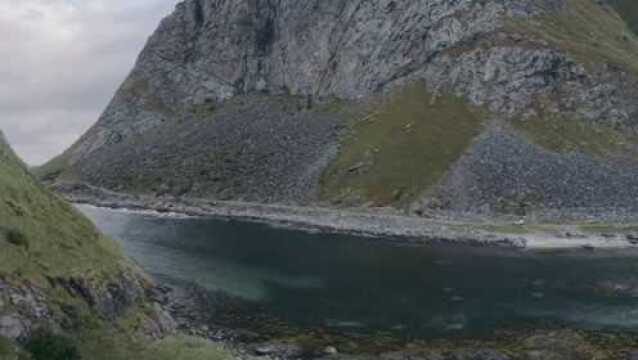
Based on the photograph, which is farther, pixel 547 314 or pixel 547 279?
pixel 547 279

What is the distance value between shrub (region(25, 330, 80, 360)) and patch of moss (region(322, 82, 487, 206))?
109446mm

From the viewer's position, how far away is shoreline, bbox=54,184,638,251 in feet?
403

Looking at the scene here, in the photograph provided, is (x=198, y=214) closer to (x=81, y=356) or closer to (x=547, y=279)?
(x=547, y=279)

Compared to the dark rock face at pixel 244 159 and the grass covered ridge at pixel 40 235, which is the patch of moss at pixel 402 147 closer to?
the dark rock face at pixel 244 159

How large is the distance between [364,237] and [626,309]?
178 feet

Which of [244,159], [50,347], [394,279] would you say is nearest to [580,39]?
[244,159]

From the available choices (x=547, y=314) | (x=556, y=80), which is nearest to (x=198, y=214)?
(x=556, y=80)

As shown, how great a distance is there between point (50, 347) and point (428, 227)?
9545 cm

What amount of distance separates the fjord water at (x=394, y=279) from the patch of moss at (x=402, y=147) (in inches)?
1147

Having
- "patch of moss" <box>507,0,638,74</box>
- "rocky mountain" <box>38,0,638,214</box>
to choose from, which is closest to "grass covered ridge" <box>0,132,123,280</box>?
"rocky mountain" <box>38,0,638,214</box>

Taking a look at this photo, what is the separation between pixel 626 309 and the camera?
78.1 metres

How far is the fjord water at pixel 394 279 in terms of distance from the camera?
72750 millimetres

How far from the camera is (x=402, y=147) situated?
165125mm

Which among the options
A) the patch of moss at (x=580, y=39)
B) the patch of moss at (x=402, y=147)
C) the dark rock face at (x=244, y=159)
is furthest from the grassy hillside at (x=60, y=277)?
the patch of moss at (x=580, y=39)
